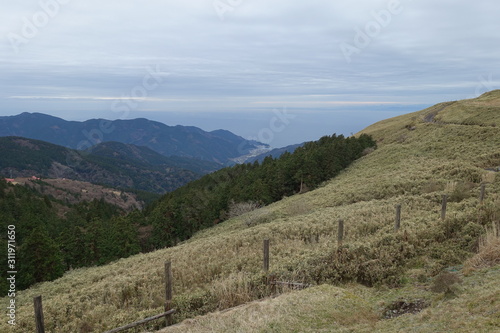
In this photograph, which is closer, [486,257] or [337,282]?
[486,257]

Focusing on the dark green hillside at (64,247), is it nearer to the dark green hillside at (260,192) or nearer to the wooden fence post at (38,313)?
the dark green hillside at (260,192)

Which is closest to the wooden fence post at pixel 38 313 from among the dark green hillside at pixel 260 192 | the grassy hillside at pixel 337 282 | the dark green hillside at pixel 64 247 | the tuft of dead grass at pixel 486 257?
the grassy hillside at pixel 337 282

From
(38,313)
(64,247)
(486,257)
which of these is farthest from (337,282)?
(64,247)

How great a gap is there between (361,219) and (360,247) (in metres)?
5.86

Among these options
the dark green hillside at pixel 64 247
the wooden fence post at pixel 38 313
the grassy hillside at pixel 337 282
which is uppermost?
the wooden fence post at pixel 38 313

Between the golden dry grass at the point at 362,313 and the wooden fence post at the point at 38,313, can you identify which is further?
the wooden fence post at the point at 38,313

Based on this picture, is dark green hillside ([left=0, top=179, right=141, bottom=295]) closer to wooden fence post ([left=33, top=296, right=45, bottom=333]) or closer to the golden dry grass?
wooden fence post ([left=33, top=296, right=45, bottom=333])

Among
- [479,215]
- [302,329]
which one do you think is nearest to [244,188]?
[479,215]

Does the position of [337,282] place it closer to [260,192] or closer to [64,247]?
[260,192]

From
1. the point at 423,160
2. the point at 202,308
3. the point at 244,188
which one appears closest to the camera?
the point at 202,308

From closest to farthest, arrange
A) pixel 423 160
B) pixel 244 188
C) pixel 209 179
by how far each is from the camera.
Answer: pixel 423 160
pixel 244 188
pixel 209 179

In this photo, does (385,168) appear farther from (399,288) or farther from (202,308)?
(202,308)

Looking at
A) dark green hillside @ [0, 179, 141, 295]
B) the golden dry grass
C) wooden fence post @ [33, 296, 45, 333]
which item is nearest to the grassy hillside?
the golden dry grass

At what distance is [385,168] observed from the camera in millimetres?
40625
